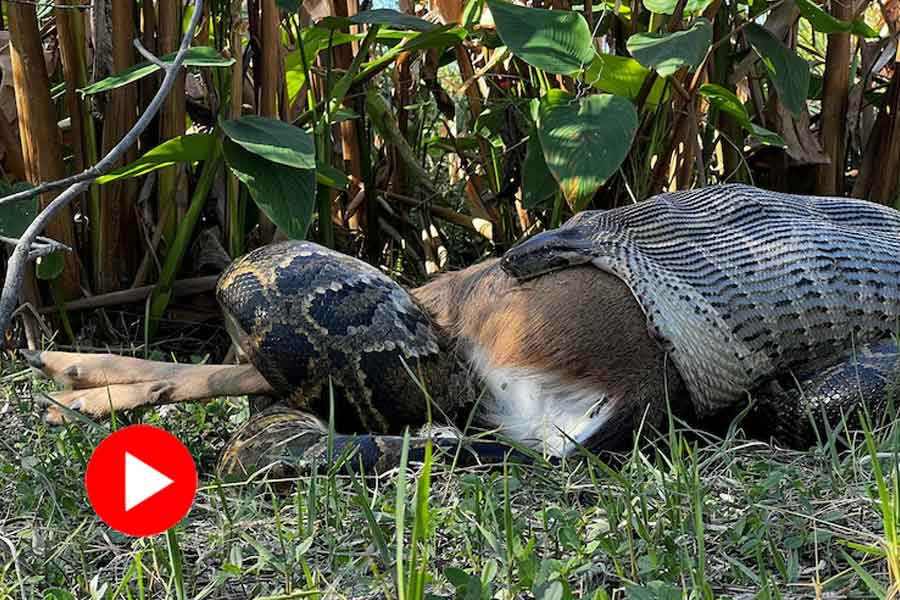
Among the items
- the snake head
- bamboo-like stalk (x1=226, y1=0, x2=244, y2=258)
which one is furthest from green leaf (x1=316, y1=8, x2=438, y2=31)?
the snake head

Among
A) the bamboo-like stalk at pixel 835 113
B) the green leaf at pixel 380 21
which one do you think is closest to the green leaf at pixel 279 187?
the green leaf at pixel 380 21

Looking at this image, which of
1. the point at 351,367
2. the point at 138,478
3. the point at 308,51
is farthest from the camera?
the point at 308,51

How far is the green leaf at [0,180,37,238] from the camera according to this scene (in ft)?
10.1

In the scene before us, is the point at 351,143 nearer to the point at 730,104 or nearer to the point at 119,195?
the point at 119,195

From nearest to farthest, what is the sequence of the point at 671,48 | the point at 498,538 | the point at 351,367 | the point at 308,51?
the point at 498,538
the point at 351,367
the point at 671,48
the point at 308,51

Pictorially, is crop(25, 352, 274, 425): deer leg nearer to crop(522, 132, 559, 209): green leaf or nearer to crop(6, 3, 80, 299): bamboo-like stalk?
crop(6, 3, 80, 299): bamboo-like stalk

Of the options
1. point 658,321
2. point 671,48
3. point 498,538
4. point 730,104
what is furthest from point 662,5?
point 498,538

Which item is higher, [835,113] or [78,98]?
[78,98]

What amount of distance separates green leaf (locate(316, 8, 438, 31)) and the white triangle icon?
211 centimetres

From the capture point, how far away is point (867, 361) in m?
2.63

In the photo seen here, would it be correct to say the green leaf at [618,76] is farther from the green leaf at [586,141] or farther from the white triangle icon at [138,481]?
the white triangle icon at [138,481]

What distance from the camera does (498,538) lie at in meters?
1.67

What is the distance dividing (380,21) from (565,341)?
1.28 metres

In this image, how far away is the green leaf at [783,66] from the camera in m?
3.53
